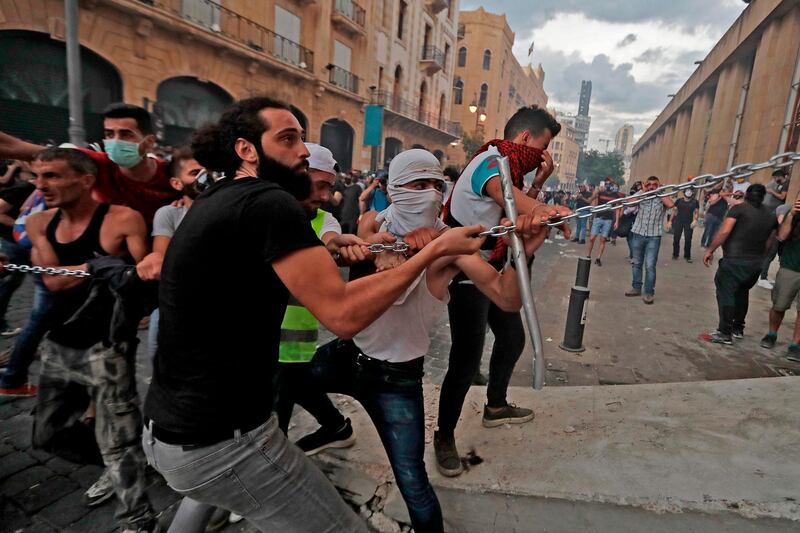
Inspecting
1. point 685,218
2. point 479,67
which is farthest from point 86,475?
point 479,67

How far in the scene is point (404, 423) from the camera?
194 cm

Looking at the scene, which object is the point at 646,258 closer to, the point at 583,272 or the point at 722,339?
the point at 722,339

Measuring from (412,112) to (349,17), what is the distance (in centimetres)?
871

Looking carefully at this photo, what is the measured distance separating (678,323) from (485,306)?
4.99 m

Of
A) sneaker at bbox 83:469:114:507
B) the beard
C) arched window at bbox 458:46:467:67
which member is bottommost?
sneaker at bbox 83:469:114:507

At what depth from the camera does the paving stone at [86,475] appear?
2.63 m

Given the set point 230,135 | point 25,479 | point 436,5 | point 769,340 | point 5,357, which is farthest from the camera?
point 436,5

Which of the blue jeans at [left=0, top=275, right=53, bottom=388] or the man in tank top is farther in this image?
the blue jeans at [left=0, top=275, right=53, bottom=388]

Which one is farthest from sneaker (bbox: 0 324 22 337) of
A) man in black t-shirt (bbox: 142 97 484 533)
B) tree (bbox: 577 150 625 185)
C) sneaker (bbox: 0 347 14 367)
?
tree (bbox: 577 150 625 185)

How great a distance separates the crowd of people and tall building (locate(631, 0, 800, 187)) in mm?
11675

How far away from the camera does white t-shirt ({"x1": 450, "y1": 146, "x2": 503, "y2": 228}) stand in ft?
7.57

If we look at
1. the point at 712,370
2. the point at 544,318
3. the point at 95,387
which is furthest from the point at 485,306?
the point at 544,318

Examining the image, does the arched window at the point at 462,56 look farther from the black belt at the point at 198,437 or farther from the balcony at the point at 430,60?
the black belt at the point at 198,437

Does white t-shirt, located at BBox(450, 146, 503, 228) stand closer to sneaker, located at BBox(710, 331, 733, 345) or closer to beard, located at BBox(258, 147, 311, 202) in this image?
beard, located at BBox(258, 147, 311, 202)
